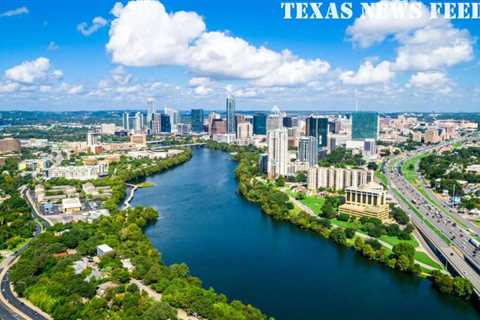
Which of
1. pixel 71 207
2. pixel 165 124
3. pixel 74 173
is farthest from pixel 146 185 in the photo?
pixel 165 124

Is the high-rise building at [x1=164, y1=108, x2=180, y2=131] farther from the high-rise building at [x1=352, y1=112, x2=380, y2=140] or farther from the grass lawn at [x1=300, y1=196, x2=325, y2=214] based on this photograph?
the grass lawn at [x1=300, y1=196, x2=325, y2=214]

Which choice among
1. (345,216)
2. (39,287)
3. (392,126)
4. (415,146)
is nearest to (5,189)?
(39,287)

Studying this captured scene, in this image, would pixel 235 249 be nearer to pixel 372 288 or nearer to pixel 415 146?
pixel 372 288

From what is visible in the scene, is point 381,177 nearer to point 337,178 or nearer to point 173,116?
point 337,178

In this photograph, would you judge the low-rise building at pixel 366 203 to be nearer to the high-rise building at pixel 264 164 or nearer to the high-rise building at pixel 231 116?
the high-rise building at pixel 264 164

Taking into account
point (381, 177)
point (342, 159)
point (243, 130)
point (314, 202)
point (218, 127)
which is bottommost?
point (314, 202)

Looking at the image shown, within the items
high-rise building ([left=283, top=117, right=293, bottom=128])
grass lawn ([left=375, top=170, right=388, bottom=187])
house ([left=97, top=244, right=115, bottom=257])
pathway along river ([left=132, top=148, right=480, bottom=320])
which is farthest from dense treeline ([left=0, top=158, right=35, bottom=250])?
high-rise building ([left=283, top=117, right=293, bottom=128])
